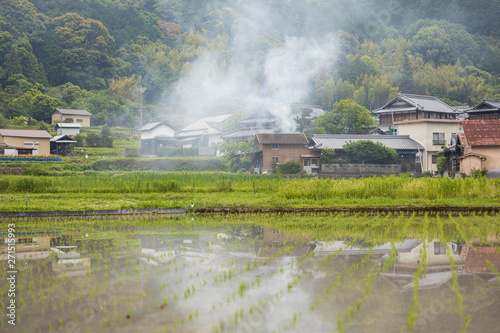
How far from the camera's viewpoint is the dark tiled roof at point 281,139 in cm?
3256

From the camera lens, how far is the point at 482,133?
23.6m

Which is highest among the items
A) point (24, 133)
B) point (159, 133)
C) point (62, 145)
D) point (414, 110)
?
point (414, 110)

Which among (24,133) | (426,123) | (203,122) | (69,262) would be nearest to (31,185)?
(69,262)

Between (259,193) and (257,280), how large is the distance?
10.7m

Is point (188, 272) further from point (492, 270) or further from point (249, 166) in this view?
point (249, 166)

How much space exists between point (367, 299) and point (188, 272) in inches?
95.6

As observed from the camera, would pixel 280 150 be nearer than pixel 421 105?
Yes

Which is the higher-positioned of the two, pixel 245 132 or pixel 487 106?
pixel 487 106

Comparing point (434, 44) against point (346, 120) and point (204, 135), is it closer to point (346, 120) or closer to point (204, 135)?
point (346, 120)

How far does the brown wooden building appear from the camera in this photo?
3272cm

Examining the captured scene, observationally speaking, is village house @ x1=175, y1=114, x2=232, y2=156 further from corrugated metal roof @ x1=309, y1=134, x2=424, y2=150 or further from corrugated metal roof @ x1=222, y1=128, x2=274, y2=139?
corrugated metal roof @ x1=309, y1=134, x2=424, y2=150

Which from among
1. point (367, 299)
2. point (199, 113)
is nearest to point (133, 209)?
point (367, 299)

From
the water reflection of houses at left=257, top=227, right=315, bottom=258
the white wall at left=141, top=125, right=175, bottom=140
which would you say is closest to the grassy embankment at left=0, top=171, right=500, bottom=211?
the water reflection of houses at left=257, top=227, right=315, bottom=258

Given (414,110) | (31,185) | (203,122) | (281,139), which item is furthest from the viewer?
(203,122)
